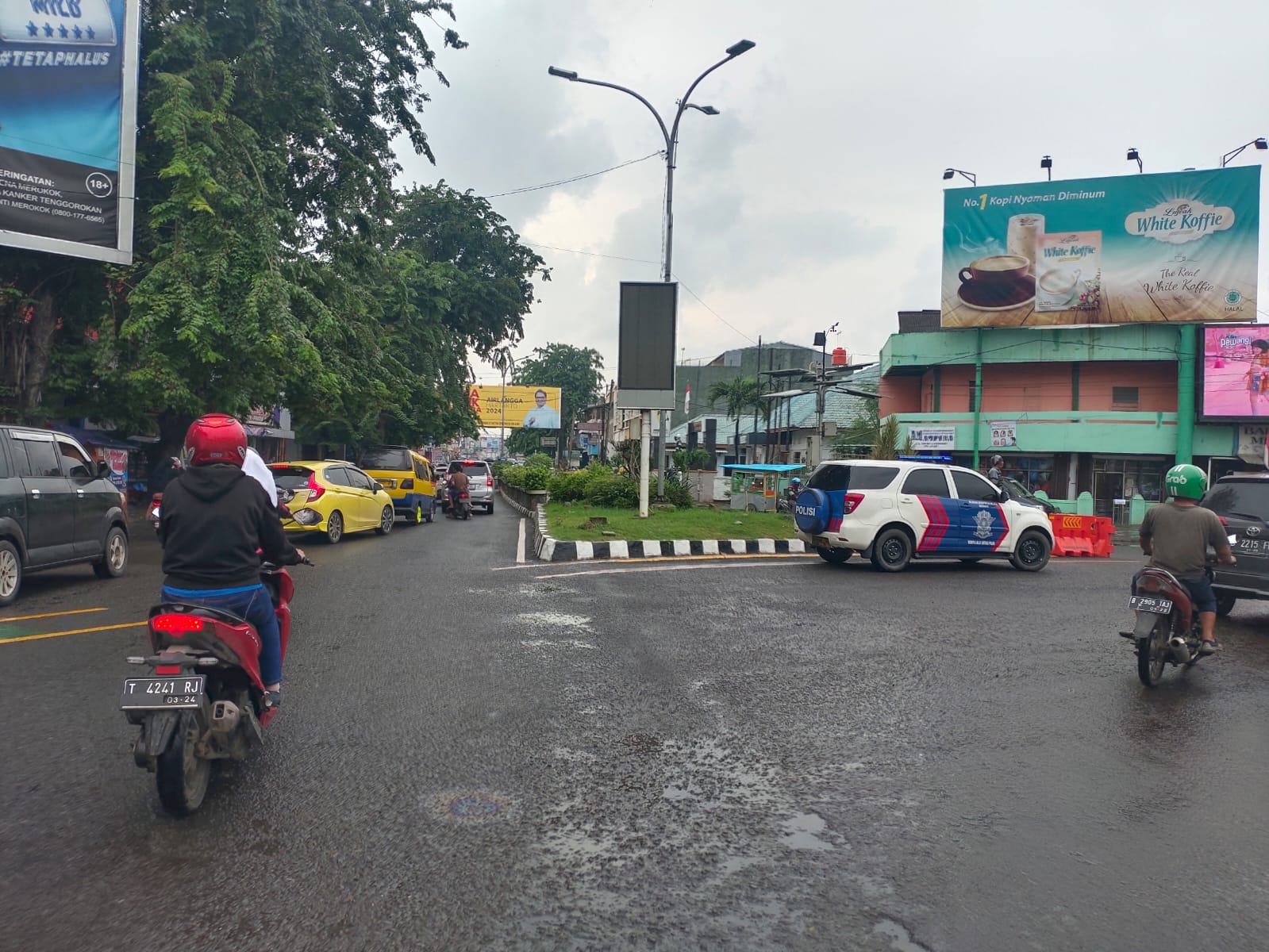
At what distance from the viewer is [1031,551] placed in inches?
591

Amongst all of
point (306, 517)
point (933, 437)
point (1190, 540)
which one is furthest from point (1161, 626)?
point (933, 437)

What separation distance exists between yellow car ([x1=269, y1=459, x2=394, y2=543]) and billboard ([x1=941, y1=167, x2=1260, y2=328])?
23.2 meters

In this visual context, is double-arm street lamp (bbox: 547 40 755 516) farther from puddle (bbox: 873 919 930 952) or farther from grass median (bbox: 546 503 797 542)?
puddle (bbox: 873 919 930 952)

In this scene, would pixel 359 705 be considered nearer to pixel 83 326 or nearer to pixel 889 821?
pixel 889 821

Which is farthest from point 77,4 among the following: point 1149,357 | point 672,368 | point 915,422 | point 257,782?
point 1149,357

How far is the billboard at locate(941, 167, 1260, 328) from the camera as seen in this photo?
1227 inches

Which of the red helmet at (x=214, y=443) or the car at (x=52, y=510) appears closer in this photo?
the red helmet at (x=214, y=443)

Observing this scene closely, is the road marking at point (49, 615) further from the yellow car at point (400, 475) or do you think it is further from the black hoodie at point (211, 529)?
the yellow car at point (400, 475)

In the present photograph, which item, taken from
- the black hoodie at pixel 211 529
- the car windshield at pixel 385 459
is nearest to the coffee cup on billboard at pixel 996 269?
the car windshield at pixel 385 459

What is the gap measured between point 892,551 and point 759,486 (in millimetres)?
19601

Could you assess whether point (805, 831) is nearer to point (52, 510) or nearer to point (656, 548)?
point (52, 510)

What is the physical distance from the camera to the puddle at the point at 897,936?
9.96 feet

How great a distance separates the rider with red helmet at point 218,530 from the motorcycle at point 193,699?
0.10m

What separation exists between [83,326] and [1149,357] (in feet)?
106
